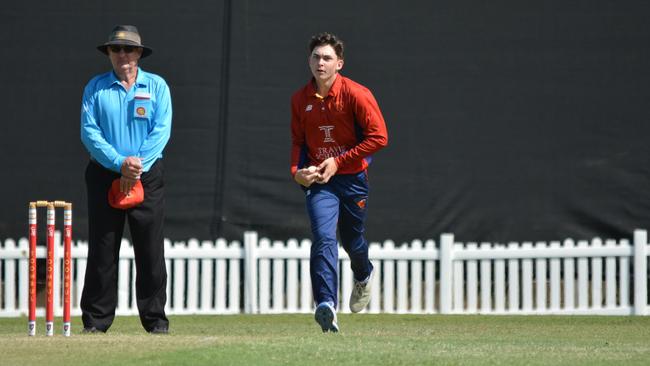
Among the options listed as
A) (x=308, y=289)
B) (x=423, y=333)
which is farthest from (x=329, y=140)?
(x=308, y=289)

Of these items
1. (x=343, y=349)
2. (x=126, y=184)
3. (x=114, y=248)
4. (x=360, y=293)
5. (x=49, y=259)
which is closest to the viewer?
(x=343, y=349)

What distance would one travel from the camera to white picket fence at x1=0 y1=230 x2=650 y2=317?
11711mm

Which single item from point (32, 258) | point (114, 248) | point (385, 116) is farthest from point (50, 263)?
point (385, 116)

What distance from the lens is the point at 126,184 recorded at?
26.2 feet

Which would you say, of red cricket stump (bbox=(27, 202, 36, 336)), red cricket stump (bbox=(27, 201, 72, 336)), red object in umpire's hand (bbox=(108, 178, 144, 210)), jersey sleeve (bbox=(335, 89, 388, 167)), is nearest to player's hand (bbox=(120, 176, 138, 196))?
red object in umpire's hand (bbox=(108, 178, 144, 210))

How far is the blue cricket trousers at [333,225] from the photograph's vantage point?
7902 millimetres

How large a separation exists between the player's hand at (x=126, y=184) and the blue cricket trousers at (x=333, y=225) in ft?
3.58

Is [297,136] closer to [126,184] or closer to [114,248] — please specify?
[126,184]

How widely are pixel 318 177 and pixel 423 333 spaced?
186 cm

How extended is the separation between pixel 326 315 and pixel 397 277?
408 cm

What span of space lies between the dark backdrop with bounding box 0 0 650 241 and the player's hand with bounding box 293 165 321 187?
3.97m

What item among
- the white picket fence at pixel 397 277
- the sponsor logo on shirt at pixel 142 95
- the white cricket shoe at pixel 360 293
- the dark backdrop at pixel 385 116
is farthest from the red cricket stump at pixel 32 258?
the dark backdrop at pixel 385 116

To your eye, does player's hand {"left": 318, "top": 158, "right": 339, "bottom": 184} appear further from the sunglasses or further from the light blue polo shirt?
the sunglasses

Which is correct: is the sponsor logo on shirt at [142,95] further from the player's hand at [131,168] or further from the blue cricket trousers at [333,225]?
the blue cricket trousers at [333,225]
